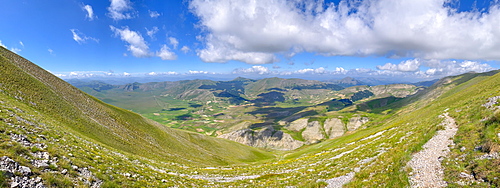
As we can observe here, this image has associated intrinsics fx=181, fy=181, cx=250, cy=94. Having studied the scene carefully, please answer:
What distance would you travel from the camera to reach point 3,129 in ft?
58.0

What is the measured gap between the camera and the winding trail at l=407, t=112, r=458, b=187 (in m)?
14.0

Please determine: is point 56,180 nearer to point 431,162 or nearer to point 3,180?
point 3,180

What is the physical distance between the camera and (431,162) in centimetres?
1672

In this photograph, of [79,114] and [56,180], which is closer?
[56,180]

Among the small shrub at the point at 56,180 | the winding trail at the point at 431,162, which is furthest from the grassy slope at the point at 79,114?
the winding trail at the point at 431,162

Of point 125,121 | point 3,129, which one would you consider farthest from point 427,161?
point 125,121

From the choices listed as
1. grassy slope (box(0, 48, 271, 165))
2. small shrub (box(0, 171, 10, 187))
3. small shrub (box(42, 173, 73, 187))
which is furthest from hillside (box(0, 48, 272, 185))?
small shrub (box(0, 171, 10, 187))

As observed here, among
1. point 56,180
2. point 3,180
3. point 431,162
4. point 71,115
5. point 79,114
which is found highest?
point 3,180

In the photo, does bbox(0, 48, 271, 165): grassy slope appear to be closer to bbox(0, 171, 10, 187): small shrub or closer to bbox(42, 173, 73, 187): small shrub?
bbox(42, 173, 73, 187): small shrub

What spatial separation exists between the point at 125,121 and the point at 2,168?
59865mm

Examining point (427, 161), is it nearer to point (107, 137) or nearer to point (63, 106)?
point (107, 137)

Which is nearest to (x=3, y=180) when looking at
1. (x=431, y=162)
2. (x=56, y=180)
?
(x=56, y=180)

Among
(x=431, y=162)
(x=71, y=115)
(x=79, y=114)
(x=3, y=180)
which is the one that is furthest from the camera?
(x=79, y=114)

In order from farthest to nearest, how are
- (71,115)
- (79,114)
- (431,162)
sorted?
1. (79,114)
2. (71,115)
3. (431,162)
